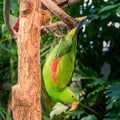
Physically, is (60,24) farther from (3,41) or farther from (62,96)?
(3,41)

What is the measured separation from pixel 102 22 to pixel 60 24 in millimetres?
826

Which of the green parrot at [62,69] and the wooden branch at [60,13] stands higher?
the wooden branch at [60,13]

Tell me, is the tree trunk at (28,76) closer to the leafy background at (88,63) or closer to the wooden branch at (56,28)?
the wooden branch at (56,28)

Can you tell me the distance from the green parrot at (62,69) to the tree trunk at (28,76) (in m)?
0.03

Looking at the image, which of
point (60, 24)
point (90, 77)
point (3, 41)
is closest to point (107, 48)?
point (90, 77)

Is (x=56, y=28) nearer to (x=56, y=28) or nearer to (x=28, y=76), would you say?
(x=56, y=28)

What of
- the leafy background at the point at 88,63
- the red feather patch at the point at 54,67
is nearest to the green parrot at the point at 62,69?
the red feather patch at the point at 54,67

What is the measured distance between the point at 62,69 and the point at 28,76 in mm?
61

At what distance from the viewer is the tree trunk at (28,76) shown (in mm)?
537

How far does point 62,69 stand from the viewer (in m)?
0.52

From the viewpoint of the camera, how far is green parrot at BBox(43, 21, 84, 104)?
519 millimetres

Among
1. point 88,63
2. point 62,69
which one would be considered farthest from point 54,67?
point 88,63

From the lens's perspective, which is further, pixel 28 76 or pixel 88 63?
pixel 88 63

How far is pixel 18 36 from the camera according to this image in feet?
1.85
